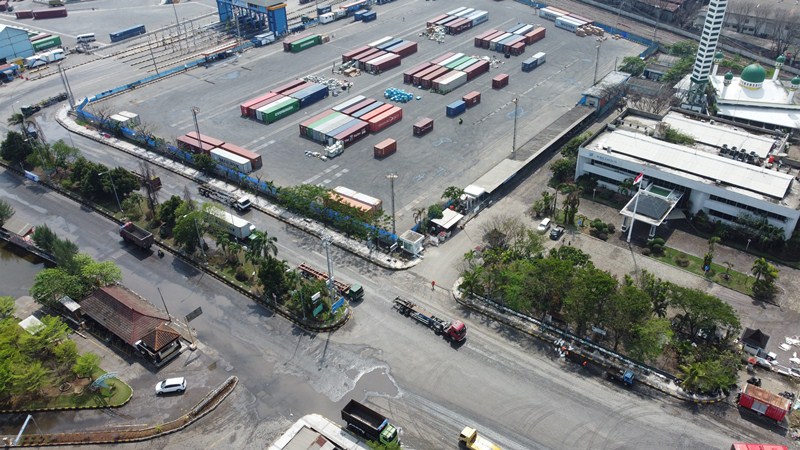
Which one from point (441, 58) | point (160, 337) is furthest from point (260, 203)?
point (441, 58)

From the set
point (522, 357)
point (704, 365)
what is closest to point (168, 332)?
point (522, 357)

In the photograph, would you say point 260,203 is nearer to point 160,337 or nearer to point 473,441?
point 160,337

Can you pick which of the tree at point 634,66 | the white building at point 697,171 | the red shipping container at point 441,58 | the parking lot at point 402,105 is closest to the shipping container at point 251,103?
the parking lot at point 402,105

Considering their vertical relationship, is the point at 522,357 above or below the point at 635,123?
below

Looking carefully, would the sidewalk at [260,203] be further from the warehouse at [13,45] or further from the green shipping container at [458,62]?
the green shipping container at [458,62]

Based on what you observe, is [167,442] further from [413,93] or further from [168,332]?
[413,93]

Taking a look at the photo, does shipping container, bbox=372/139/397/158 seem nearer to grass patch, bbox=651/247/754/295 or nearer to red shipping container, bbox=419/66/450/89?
red shipping container, bbox=419/66/450/89
